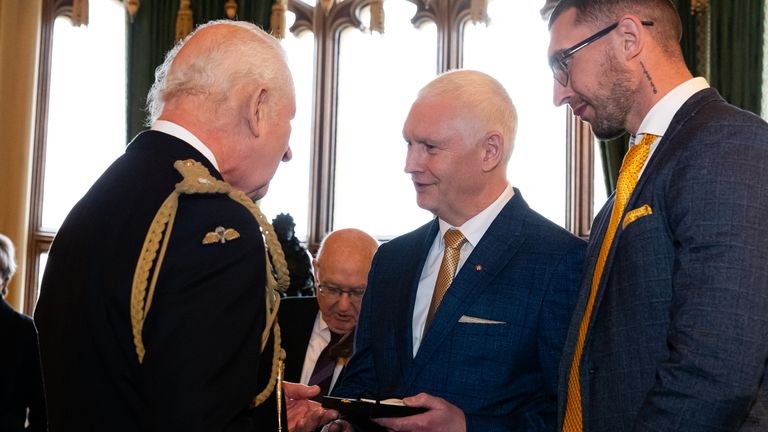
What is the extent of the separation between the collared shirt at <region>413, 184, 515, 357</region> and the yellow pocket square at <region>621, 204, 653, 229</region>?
621 millimetres

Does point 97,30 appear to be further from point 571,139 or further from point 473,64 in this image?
point 571,139

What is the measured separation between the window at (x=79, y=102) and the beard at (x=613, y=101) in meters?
6.29

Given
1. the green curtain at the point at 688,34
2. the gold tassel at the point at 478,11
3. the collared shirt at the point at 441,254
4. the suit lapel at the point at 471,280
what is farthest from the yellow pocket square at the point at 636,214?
the gold tassel at the point at 478,11

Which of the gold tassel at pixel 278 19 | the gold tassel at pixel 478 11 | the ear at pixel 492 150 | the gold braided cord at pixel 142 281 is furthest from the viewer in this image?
the gold tassel at pixel 278 19

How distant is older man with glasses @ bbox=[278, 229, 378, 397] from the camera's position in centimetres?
354

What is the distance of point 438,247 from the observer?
8.66 ft

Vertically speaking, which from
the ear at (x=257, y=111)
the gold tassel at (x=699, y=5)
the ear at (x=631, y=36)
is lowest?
the ear at (x=257, y=111)

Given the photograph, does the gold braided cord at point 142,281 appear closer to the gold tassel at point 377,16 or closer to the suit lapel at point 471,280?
the suit lapel at point 471,280

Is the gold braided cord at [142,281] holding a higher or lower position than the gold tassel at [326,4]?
lower

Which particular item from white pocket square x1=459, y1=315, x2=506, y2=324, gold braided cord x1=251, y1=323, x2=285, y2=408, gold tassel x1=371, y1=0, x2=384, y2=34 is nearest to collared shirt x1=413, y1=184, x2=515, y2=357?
white pocket square x1=459, y1=315, x2=506, y2=324

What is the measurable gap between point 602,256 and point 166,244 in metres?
0.98

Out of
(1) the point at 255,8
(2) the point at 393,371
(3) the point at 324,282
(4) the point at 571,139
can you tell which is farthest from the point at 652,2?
(1) the point at 255,8

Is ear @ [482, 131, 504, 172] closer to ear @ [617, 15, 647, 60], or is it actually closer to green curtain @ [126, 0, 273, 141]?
ear @ [617, 15, 647, 60]

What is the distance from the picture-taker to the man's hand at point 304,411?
2.48 metres
